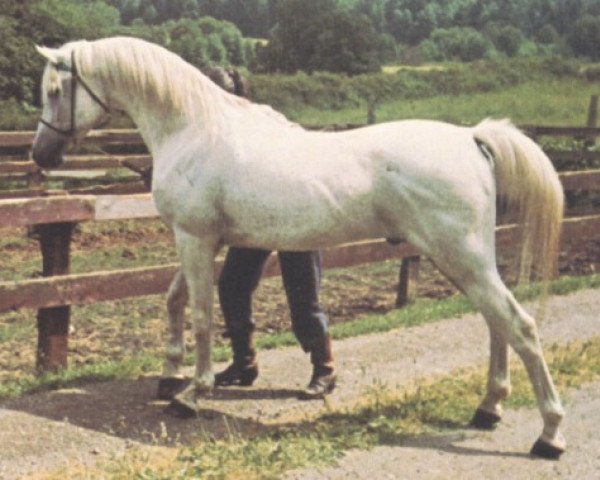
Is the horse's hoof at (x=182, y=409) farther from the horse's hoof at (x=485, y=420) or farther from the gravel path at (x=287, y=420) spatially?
the horse's hoof at (x=485, y=420)

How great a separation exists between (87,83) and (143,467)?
7.05 ft

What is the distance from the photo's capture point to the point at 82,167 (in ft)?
51.3

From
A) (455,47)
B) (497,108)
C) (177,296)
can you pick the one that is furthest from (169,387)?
(455,47)

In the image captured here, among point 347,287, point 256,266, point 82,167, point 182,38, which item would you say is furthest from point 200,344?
point 182,38

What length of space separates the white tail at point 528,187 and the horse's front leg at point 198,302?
1.56 m

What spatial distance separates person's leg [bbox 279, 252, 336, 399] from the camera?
243 inches

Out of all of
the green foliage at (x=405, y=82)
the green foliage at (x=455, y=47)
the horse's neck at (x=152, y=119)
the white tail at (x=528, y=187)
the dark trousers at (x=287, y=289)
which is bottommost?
the green foliage at (x=455, y=47)

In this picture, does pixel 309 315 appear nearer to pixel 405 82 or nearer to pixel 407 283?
pixel 407 283

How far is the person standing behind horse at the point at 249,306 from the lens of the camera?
6.18m

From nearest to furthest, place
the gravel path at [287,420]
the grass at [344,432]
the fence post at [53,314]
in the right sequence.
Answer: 1. the grass at [344,432]
2. the gravel path at [287,420]
3. the fence post at [53,314]

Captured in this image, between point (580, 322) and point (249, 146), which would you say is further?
point (580, 322)

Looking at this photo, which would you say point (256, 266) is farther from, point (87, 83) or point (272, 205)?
point (87, 83)

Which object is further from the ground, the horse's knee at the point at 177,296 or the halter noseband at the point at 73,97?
the halter noseband at the point at 73,97

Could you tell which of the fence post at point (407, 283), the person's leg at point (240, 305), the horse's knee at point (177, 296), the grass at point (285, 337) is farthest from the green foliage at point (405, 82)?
the horse's knee at point (177, 296)
